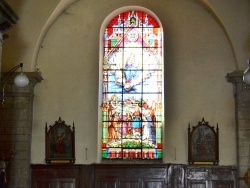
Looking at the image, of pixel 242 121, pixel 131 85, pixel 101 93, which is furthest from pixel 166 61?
pixel 242 121

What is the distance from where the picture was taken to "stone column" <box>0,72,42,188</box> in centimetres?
1538

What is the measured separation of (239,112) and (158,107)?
227 centimetres

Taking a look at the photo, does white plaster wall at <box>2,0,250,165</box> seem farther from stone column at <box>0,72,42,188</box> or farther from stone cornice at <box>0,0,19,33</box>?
stone cornice at <box>0,0,19,33</box>

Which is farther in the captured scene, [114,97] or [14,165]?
[114,97]

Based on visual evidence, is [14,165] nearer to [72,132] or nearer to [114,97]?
[72,132]

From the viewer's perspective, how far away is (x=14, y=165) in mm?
15430

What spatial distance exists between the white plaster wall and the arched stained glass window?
0.42 meters

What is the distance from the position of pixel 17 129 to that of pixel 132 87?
11.2ft

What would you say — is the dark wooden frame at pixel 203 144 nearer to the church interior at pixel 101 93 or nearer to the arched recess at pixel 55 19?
the church interior at pixel 101 93

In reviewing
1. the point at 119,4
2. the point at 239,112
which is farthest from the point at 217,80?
the point at 119,4

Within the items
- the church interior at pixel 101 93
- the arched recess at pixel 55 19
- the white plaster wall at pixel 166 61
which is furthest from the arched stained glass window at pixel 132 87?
the arched recess at pixel 55 19

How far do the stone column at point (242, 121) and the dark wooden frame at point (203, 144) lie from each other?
2.01 ft

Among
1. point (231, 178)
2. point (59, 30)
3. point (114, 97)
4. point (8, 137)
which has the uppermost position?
point (59, 30)

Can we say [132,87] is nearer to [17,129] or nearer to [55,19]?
[55,19]
